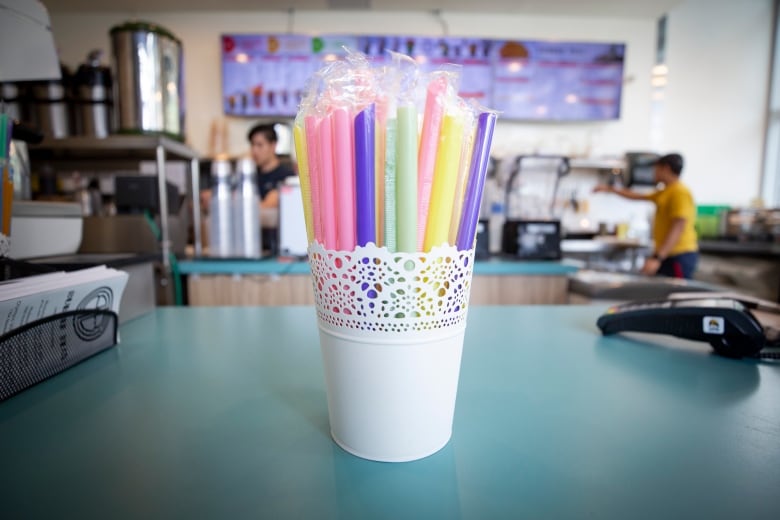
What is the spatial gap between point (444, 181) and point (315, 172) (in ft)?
0.32

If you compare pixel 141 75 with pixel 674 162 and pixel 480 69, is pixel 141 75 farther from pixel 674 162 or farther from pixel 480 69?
pixel 674 162

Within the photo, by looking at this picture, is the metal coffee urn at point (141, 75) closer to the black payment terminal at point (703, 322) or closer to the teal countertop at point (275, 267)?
the teal countertop at point (275, 267)

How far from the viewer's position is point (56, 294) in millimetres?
459

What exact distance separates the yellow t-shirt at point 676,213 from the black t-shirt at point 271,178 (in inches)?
92.8

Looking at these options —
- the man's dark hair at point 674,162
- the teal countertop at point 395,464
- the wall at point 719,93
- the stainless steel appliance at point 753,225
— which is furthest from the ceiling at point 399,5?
the teal countertop at point 395,464

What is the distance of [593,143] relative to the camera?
12.0 feet

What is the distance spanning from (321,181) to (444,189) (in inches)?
3.6

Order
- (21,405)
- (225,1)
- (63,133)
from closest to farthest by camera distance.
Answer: (21,405) < (63,133) < (225,1)

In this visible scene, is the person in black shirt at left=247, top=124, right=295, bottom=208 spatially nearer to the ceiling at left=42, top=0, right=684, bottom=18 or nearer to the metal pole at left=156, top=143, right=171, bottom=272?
the metal pole at left=156, top=143, right=171, bottom=272

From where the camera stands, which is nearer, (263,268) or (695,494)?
(695,494)

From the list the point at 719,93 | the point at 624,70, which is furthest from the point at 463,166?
the point at 719,93

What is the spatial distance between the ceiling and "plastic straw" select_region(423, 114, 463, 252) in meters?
3.66

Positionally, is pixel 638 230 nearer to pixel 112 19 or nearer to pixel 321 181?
pixel 321 181

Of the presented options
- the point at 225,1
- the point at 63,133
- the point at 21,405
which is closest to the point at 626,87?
the point at 225,1
